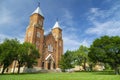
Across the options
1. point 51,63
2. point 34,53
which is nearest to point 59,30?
point 51,63

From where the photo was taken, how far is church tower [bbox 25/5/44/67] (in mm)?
53369

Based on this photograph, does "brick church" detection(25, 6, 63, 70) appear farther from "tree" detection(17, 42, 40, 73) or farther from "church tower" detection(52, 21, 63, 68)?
"tree" detection(17, 42, 40, 73)

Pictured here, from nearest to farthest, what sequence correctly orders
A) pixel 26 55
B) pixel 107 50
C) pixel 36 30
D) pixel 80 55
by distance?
pixel 107 50 < pixel 26 55 < pixel 36 30 < pixel 80 55

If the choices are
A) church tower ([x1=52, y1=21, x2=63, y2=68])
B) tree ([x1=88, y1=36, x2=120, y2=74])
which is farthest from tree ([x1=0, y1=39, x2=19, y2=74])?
church tower ([x1=52, y1=21, x2=63, y2=68])

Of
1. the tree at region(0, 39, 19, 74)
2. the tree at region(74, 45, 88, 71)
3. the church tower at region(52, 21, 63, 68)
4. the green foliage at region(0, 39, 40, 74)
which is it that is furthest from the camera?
the church tower at region(52, 21, 63, 68)

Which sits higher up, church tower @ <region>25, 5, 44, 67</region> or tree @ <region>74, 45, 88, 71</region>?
church tower @ <region>25, 5, 44, 67</region>

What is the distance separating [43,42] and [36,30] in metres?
6.39

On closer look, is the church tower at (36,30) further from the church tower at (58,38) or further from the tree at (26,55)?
the church tower at (58,38)

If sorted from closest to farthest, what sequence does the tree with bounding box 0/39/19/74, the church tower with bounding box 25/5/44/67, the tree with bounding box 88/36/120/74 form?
the tree with bounding box 88/36/120/74
the tree with bounding box 0/39/19/74
the church tower with bounding box 25/5/44/67

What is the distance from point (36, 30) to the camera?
54906mm

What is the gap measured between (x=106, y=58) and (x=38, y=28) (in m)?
32.5

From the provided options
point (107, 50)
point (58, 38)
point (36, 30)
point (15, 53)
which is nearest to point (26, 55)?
point (15, 53)

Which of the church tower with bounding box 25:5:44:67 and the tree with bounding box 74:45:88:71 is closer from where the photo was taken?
the church tower with bounding box 25:5:44:67

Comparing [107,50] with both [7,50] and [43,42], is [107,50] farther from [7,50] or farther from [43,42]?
[43,42]
